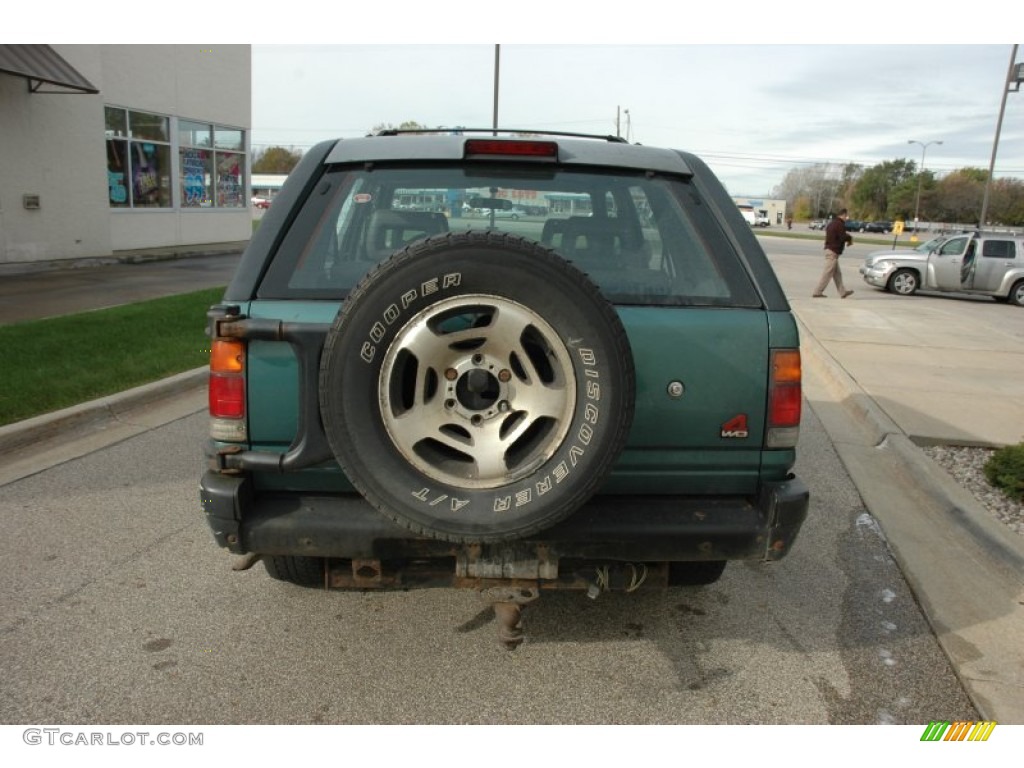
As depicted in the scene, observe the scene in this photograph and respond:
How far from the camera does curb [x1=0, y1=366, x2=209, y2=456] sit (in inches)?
215

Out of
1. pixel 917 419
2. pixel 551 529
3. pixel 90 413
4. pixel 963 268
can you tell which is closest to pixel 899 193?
pixel 963 268

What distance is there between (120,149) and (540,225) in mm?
19071

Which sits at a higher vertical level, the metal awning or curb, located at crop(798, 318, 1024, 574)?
the metal awning

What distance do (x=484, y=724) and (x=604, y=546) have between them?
0.73 m

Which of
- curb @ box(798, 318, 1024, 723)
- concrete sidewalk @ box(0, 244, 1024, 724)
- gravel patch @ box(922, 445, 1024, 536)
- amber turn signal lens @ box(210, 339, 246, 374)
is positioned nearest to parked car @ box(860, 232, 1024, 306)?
concrete sidewalk @ box(0, 244, 1024, 724)

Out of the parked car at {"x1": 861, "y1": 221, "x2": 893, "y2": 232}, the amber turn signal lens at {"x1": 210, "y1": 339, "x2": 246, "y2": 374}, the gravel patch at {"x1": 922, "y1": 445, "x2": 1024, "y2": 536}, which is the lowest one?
the gravel patch at {"x1": 922, "y1": 445, "x2": 1024, "y2": 536}

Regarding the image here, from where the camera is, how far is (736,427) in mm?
2902

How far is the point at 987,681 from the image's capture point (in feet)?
10.3

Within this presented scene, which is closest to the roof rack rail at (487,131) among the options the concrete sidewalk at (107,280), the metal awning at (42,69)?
the concrete sidewalk at (107,280)

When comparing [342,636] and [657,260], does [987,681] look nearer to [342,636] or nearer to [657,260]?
[657,260]

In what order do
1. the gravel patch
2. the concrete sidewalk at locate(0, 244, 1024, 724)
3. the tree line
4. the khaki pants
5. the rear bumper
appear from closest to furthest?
the rear bumper
the concrete sidewalk at locate(0, 244, 1024, 724)
the gravel patch
the khaki pants
the tree line

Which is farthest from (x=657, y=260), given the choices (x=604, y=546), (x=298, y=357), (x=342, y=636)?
(x=342, y=636)

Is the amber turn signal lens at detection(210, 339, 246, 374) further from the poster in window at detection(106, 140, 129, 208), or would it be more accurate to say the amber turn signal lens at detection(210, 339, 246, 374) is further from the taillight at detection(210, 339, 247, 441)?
the poster in window at detection(106, 140, 129, 208)

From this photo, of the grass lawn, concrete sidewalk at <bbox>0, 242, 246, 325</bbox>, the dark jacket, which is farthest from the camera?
the dark jacket
